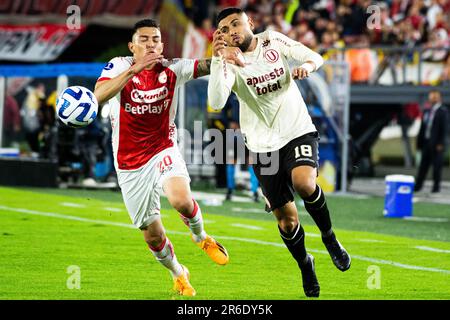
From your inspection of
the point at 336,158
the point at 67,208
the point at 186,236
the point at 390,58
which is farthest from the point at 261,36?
the point at 390,58

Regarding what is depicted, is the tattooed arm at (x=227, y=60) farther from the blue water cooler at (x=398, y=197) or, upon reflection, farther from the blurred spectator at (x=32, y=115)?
the blurred spectator at (x=32, y=115)

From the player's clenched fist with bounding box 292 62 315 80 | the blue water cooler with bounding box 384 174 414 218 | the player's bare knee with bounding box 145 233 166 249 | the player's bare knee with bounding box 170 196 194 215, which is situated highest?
the player's clenched fist with bounding box 292 62 315 80

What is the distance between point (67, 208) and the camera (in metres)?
20.2

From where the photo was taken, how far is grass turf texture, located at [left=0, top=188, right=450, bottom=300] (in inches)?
438

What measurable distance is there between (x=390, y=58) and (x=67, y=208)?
10.4 m

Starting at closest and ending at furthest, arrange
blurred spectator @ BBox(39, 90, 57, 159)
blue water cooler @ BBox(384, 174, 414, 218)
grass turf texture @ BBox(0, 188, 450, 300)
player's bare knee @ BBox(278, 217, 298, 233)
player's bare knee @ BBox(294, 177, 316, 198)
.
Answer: player's bare knee @ BBox(294, 177, 316, 198) < player's bare knee @ BBox(278, 217, 298, 233) < grass turf texture @ BBox(0, 188, 450, 300) < blue water cooler @ BBox(384, 174, 414, 218) < blurred spectator @ BBox(39, 90, 57, 159)

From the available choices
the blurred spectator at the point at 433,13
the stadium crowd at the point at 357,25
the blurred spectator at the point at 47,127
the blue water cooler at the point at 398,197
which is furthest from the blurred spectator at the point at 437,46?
the blurred spectator at the point at 47,127

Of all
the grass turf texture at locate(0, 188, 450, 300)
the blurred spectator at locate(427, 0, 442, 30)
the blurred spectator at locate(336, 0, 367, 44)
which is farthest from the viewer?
the blurred spectator at locate(336, 0, 367, 44)

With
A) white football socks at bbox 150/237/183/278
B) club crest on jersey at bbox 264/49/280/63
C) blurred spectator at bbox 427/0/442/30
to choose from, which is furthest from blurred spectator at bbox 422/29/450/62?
white football socks at bbox 150/237/183/278

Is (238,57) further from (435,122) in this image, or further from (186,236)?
(435,122)

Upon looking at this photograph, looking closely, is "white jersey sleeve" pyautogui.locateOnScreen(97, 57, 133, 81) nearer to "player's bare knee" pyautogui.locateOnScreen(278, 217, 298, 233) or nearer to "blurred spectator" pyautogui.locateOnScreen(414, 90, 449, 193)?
"player's bare knee" pyautogui.locateOnScreen(278, 217, 298, 233)

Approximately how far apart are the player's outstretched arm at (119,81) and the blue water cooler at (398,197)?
1004 centimetres

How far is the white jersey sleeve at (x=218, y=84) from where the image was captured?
Answer: 33.4 feet
